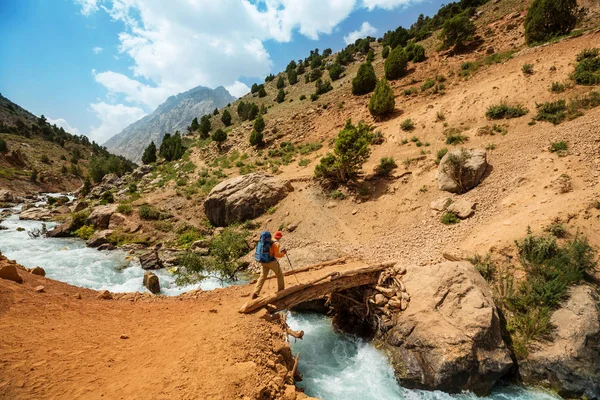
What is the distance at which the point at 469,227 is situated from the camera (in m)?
13.7

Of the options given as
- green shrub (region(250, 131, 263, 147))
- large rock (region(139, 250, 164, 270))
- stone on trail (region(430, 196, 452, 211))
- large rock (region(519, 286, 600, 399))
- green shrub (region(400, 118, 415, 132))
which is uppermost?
green shrub (region(250, 131, 263, 147))

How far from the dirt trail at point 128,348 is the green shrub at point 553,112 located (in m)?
21.4

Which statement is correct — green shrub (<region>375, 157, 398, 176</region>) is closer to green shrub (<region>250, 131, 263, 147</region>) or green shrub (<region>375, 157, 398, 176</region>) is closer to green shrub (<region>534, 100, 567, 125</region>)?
green shrub (<region>534, 100, 567, 125</region>)

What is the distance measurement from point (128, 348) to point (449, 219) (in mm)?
14789

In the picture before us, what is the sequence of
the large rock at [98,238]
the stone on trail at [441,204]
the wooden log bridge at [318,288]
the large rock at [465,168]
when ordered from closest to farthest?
the wooden log bridge at [318,288], the stone on trail at [441,204], the large rock at [465,168], the large rock at [98,238]

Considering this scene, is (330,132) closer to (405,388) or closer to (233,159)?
(233,159)

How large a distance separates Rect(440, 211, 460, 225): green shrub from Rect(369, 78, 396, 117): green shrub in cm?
1766

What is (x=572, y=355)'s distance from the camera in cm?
802

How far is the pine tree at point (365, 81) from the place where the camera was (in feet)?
116

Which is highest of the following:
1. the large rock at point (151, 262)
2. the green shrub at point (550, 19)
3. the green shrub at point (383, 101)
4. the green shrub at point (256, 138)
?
the green shrub at point (550, 19)

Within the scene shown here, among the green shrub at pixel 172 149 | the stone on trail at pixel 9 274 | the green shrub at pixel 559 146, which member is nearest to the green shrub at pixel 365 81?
the green shrub at pixel 559 146

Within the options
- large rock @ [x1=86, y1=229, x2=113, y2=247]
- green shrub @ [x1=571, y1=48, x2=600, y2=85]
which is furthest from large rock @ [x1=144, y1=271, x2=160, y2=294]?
green shrub @ [x1=571, y1=48, x2=600, y2=85]

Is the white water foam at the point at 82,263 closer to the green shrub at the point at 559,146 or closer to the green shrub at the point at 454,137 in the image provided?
the green shrub at the point at 454,137

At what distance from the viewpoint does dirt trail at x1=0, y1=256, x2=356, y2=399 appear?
4.90m
